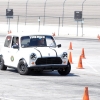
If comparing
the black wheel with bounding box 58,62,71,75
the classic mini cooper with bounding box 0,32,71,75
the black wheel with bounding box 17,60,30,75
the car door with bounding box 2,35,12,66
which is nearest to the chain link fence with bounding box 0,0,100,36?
the car door with bounding box 2,35,12,66

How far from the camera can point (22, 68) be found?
19.8 m

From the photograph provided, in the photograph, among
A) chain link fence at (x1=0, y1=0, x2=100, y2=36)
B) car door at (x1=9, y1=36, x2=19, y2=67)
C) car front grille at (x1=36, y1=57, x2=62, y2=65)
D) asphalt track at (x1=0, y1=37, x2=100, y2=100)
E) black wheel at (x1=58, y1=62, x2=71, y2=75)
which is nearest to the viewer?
asphalt track at (x1=0, y1=37, x2=100, y2=100)

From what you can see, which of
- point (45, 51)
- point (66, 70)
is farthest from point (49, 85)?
point (66, 70)

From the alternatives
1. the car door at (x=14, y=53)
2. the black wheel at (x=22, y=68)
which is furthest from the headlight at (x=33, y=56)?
the car door at (x=14, y=53)

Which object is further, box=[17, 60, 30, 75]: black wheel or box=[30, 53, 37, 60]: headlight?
box=[17, 60, 30, 75]: black wheel

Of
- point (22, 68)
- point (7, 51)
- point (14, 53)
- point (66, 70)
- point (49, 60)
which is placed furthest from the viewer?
point (7, 51)

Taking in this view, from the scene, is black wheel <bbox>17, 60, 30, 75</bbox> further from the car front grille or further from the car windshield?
the car windshield

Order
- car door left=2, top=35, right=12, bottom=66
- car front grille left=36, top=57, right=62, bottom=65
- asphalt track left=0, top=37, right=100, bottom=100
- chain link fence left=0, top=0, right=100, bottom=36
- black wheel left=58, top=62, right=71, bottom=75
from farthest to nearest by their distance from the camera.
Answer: chain link fence left=0, top=0, right=100, bottom=36
car door left=2, top=35, right=12, bottom=66
black wheel left=58, top=62, right=71, bottom=75
car front grille left=36, top=57, right=62, bottom=65
asphalt track left=0, top=37, right=100, bottom=100

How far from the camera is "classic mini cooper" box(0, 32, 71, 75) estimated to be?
1945 centimetres

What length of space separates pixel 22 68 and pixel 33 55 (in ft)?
2.39

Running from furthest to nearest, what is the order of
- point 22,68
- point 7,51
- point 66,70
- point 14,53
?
point 7,51 < point 14,53 < point 66,70 < point 22,68

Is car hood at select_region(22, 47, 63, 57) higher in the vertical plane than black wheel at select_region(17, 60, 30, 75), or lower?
higher

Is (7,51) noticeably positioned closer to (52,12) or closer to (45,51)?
(45,51)

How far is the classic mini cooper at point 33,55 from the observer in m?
19.5
